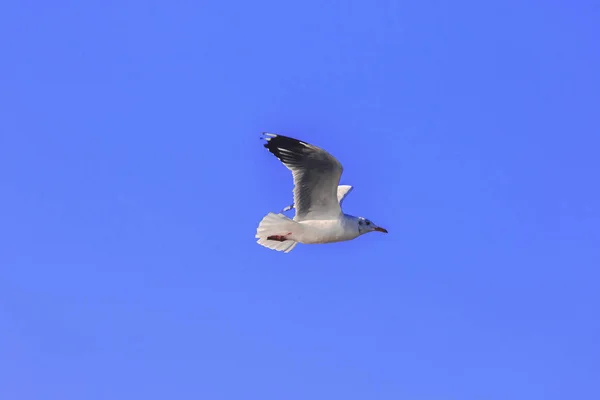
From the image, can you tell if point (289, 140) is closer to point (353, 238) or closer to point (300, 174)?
point (300, 174)

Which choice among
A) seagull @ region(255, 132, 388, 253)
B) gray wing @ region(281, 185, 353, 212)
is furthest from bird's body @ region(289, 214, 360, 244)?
gray wing @ region(281, 185, 353, 212)

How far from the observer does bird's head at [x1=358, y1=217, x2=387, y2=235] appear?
2036cm

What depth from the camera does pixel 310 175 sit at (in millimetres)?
19719

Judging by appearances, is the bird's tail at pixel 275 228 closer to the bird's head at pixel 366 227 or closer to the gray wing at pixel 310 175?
the gray wing at pixel 310 175

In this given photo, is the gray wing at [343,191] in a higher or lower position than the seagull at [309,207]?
higher

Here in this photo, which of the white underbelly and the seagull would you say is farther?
the white underbelly

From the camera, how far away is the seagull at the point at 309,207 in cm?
1950

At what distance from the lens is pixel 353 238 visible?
66.6 feet

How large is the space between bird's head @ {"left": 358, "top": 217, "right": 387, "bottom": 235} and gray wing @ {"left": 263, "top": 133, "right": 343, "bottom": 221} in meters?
0.43

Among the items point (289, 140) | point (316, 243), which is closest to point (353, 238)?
point (316, 243)

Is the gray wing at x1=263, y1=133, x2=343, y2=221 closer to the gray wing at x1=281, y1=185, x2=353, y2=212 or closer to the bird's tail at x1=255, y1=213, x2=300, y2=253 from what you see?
the bird's tail at x1=255, y1=213, x2=300, y2=253

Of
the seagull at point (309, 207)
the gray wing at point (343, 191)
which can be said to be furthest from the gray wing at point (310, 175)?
Answer: the gray wing at point (343, 191)

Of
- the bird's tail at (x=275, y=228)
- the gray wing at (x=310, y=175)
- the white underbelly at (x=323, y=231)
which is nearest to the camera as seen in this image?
the gray wing at (x=310, y=175)

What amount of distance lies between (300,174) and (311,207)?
56 centimetres
